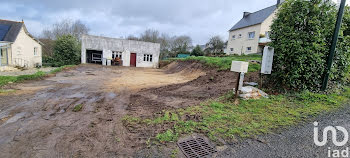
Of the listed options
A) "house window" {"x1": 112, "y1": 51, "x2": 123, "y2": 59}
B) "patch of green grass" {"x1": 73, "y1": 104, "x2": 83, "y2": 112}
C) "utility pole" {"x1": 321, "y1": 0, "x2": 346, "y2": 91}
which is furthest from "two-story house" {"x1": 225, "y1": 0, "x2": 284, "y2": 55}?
"patch of green grass" {"x1": 73, "y1": 104, "x2": 83, "y2": 112}

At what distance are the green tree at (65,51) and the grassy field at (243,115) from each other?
27.1m

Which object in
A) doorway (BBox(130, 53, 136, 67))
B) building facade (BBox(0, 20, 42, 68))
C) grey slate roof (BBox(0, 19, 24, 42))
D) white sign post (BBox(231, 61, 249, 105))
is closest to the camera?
white sign post (BBox(231, 61, 249, 105))

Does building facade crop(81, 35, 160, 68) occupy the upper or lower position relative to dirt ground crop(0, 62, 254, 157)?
upper

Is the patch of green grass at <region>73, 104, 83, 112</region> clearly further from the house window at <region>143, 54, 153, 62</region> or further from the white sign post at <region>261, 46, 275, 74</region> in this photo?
the house window at <region>143, 54, 153, 62</region>

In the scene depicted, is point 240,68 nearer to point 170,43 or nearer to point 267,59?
point 267,59

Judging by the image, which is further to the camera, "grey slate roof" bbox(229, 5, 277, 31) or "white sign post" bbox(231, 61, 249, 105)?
"grey slate roof" bbox(229, 5, 277, 31)

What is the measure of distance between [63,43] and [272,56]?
96.0 ft

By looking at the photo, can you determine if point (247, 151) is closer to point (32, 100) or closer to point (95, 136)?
point (95, 136)

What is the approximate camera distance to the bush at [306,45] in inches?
188

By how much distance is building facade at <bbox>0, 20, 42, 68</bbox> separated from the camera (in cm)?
1845

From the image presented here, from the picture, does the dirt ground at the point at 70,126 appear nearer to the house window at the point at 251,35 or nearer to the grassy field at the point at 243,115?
the grassy field at the point at 243,115

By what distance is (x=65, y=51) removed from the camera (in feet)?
83.6

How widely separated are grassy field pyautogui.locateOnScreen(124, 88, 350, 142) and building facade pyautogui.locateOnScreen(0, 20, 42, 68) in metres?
23.1

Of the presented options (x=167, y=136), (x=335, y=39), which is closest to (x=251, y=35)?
(x=335, y=39)
